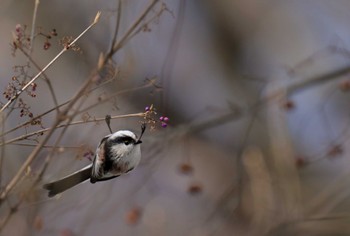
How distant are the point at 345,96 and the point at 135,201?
324 cm

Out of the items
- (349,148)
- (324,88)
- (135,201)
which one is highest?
(324,88)

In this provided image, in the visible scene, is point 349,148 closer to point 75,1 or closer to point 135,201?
point 135,201

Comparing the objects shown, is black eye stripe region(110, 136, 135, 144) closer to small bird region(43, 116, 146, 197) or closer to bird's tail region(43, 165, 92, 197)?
small bird region(43, 116, 146, 197)

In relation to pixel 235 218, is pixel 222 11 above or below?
above

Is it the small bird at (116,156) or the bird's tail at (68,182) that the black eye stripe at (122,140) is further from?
the bird's tail at (68,182)

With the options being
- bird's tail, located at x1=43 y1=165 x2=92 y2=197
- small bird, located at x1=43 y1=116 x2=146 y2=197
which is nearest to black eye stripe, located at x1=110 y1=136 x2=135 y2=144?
small bird, located at x1=43 y1=116 x2=146 y2=197

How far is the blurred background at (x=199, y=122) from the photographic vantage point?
1888mm

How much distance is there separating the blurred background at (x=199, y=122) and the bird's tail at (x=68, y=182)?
0.03 m

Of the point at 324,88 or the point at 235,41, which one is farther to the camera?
the point at 235,41

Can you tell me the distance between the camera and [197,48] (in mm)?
6875

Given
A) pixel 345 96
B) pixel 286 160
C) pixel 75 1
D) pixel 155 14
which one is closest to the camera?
pixel 155 14

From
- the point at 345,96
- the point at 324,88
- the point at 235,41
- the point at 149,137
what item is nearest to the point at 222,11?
the point at 235,41

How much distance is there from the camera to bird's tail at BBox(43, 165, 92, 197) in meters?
1.33

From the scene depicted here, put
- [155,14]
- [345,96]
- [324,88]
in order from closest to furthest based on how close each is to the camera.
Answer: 1. [155,14]
2. [324,88]
3. [345,96]
